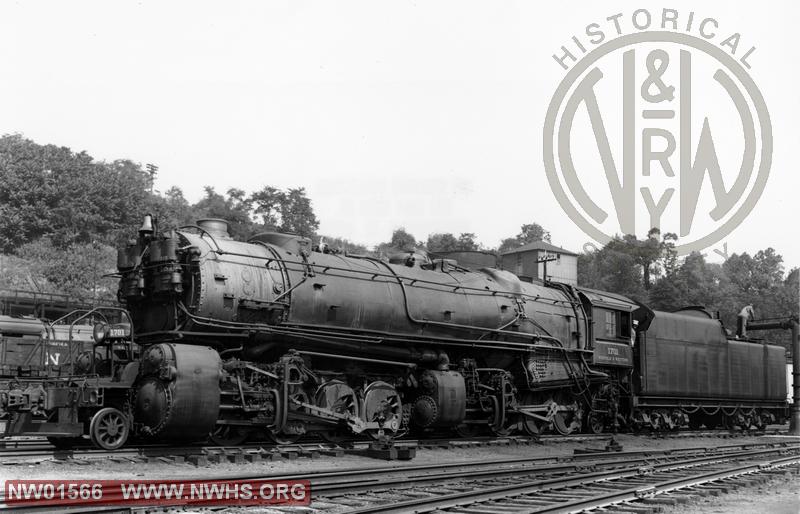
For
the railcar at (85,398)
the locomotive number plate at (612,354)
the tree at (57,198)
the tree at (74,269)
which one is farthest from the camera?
the tree at (57,198)

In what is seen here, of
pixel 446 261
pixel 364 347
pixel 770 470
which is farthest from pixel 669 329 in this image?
pixel 364 347

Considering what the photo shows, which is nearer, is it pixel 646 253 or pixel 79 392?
pixel 79 392

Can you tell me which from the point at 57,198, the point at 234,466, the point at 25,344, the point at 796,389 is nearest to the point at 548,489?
the point at 234,466

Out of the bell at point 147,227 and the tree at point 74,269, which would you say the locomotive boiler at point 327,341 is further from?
the tree at point 74,269

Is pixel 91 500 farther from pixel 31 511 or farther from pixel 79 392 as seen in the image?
pixel 79 392

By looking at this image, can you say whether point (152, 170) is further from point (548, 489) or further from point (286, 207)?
point (548, 489)

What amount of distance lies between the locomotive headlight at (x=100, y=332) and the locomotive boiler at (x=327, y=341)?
0.77 m

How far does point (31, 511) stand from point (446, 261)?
12.3 meters

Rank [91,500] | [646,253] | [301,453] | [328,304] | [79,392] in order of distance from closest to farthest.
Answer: [91,500]
[79,392]
[301,453]
[328,304]
[646,253]

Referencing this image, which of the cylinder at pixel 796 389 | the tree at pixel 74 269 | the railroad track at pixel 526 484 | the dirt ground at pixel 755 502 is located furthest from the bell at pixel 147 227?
the tree at pixel 74 269

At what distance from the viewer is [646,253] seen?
3484 inches

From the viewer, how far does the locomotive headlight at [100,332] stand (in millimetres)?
12705

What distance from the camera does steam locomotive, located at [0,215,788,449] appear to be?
12.2m

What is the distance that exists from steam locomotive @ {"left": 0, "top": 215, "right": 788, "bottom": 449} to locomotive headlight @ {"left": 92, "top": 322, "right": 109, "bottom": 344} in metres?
0.04
